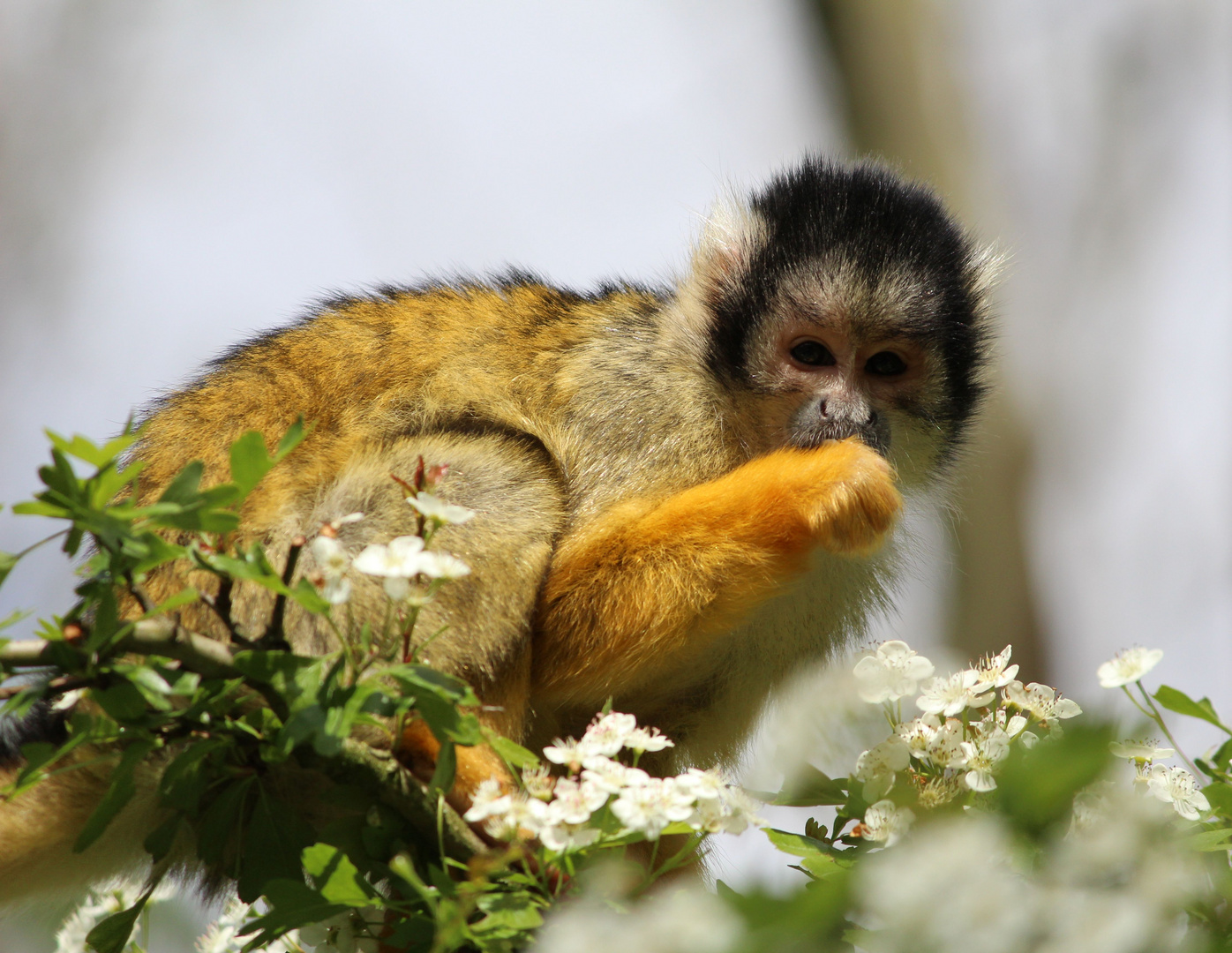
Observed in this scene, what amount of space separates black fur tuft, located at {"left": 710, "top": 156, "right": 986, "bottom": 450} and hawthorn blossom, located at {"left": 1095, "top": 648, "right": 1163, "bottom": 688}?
2.50 metres

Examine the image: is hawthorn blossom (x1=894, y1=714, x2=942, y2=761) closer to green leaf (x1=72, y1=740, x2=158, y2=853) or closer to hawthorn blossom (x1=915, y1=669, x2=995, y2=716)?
hawthorn blossom (x1=915, y1=669, x2=995, y2=716)

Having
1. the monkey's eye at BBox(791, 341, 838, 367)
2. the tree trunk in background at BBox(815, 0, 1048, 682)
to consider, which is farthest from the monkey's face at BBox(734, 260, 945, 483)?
the tree trunk in background at BBox(815, 0, 1048, 682)

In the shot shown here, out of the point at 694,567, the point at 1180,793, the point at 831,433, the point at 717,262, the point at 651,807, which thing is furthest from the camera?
the point at 717,262

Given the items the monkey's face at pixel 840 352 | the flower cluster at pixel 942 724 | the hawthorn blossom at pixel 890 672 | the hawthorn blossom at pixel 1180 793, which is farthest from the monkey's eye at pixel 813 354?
the hawthorn blossom at pixel 1180 793

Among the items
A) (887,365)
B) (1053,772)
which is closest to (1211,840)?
(1053,772)

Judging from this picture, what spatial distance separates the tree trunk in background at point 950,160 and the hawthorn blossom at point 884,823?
8308 mm

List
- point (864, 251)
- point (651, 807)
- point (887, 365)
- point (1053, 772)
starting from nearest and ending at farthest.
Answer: point (1053, 772), point (651, 807), point (864, 251), point (887, 365)

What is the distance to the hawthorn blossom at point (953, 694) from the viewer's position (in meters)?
2.84

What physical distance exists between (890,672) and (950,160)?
32.6ft

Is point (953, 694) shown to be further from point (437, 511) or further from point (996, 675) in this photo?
point (437, 511)

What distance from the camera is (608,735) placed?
2477 mm

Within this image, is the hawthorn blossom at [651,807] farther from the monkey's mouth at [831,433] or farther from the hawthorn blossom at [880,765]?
the monkey's mouth at [831,433]

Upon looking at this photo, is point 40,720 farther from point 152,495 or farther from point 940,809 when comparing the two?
point 940,809

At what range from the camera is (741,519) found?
164 inches
